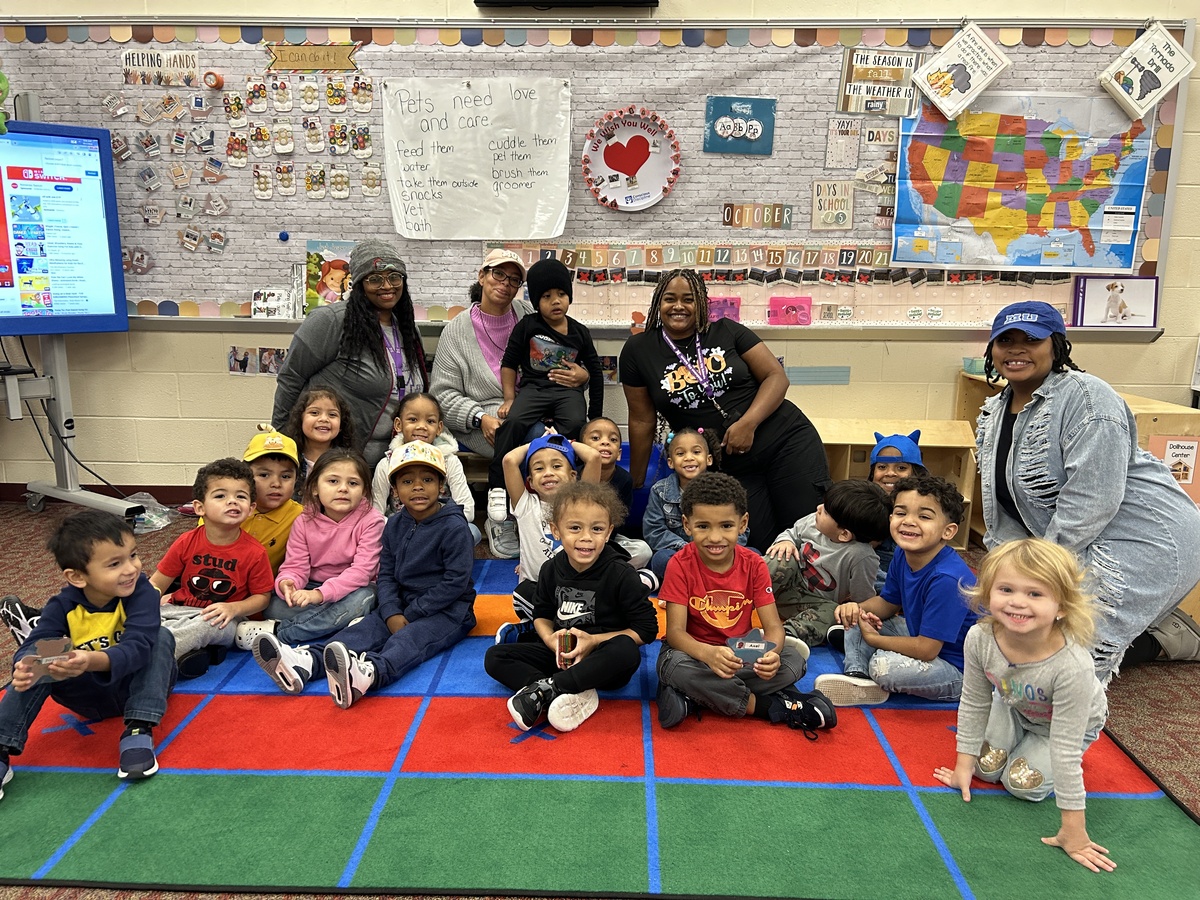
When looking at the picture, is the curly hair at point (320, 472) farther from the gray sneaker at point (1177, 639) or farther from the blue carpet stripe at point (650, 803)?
the gray sneaker at point (1177, 639)

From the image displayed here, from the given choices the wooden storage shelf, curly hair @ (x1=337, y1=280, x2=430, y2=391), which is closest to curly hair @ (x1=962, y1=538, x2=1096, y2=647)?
the wooden storage shelf

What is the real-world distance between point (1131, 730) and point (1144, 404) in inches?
66.3

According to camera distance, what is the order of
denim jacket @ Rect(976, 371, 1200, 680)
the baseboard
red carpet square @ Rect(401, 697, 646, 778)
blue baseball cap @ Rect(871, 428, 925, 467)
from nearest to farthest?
1. red carpet square @ Rect(401, 697, 646, 778)
2. denim jacket @ Rect(976, 371, 1200, 680)
3. blue baseball cap @ Rect(871, 428, 925, 467)
4. the baseboard

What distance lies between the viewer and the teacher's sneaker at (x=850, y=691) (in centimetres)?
229

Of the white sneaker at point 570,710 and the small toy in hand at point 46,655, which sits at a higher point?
the small toy in hand at point 46,655

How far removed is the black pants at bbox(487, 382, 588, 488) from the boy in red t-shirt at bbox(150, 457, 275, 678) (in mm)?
1124

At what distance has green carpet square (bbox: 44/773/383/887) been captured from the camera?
1.61 metres

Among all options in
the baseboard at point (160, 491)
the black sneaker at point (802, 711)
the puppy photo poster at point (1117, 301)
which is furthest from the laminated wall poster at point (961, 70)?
the baseboard at point (160, 491)

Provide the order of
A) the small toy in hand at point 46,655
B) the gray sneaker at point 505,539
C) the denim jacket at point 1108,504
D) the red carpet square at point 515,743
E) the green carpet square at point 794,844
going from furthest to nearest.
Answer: the gray sneaker at point 505,539
the denim jacket at point 1108,504
the red carpet square at point 515,743
the small toy in hand at point 46,655
the green carpet square at point 794,844

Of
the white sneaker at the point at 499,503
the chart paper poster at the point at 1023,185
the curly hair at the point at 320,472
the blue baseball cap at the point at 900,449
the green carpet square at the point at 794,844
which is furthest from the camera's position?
the chart paper poster at the point at 1023,185

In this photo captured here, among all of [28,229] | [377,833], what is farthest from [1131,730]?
[28,229]

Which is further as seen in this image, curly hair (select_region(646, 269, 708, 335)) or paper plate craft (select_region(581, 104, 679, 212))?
paper plate craft (select_region(581, 104, 679, 212))

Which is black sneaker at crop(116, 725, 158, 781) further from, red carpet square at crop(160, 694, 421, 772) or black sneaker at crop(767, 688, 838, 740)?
black sneaker at crop(767, 688, 838, 740)

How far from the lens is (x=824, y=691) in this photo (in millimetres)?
2305
